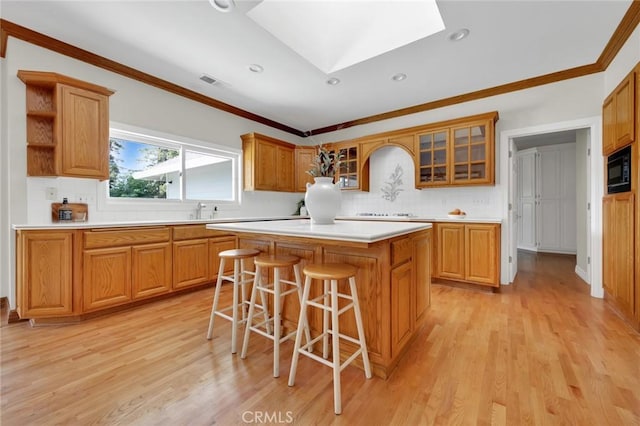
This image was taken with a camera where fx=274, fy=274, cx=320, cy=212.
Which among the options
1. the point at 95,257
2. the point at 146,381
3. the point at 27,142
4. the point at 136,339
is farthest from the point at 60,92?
the point at 146,381

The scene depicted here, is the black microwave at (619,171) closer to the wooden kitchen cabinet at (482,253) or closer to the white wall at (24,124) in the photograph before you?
the wooden kitchen cabinet at (482,253)

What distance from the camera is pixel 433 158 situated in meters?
3.96

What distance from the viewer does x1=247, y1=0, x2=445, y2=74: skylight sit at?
238 cm

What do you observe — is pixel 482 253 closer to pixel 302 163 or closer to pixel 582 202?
pixel 582 202

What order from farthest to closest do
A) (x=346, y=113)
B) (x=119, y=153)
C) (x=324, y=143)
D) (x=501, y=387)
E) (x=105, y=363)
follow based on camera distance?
(x=324, y=143) < (x=346, y=113) < (x=119, y=153) < (x=105, y=363) < (x=501, y=387)

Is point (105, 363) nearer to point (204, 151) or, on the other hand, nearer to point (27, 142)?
point (27, 142)

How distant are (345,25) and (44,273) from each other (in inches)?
142

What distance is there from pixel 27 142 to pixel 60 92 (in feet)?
1.84

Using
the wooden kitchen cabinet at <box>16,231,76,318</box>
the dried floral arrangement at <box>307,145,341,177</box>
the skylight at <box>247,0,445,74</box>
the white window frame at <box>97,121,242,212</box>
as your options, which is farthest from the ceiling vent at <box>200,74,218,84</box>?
the wooden kitchen cabinet at <box>16,231,76,318</box>

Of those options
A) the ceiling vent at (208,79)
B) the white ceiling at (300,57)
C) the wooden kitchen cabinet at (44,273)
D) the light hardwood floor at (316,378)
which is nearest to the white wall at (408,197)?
the white ceiling at (300,57)

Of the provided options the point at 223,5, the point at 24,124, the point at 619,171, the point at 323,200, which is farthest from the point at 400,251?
the point at 24,124

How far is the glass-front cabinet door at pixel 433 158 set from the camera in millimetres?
3865

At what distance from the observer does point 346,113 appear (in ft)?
15.4

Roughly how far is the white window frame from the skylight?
6.58ft
